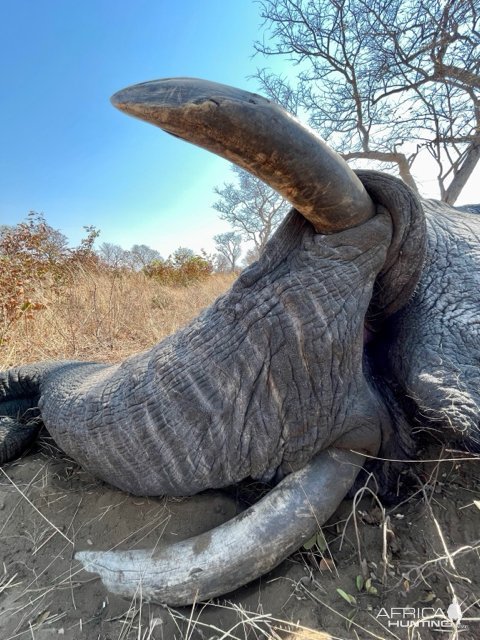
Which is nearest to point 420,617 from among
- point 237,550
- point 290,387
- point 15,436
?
point 237,550

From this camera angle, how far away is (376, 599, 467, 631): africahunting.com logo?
2.97ft

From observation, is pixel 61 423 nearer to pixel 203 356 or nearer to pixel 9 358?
pixel 203 356

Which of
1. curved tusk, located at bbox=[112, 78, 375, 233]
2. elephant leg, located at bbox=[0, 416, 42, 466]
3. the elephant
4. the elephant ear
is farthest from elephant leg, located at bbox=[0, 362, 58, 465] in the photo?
the elephant ear

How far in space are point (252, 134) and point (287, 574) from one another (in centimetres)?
→ 121

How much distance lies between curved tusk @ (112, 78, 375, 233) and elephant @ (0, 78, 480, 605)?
0.01 m

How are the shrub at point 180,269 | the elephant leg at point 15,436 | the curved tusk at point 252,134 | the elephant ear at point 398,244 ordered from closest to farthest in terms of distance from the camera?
the curved tusk at point 252,134, the elephant ear at point 398,244, the elephant leg at point 15,436, the shrub at point 180,269

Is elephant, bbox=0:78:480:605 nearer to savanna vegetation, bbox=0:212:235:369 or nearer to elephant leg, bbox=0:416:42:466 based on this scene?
elephant leg, bbox=0:416:42:466

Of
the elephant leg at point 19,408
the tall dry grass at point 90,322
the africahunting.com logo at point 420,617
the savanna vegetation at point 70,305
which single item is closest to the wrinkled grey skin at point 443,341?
the africahunting.com logo at point 420,617

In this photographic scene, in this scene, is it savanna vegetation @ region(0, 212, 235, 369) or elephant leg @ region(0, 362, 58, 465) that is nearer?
elephant leg @ region(0, 362, 58, 465)

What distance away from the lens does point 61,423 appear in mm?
1251

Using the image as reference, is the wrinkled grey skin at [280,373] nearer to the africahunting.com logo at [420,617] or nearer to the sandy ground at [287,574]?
the sandy ground at [287,574]

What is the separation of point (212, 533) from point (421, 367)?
2.50 ft

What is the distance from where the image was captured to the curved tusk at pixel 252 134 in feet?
2.49

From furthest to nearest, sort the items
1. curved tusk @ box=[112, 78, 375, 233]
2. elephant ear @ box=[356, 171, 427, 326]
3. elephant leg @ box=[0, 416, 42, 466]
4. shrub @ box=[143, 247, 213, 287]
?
1. shrub @ box=[143, 247, 213, 287]
2. elephant leg @ box=[0, 416, 42, 466]
3. elephant ear @ box=[356, 171, 427, 326]
4. curved tusk @ box=[112, 78, 375, 233]
